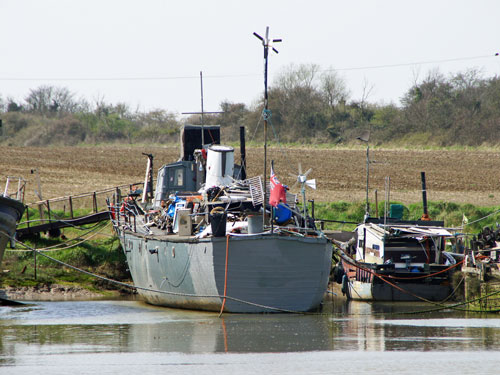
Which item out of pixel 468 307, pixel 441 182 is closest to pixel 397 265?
pixel 468 307

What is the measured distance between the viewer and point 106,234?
37.8 meters

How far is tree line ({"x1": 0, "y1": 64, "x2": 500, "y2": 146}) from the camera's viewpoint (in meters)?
76.1

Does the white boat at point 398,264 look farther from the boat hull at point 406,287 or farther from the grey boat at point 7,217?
the grey boat at point 7,217

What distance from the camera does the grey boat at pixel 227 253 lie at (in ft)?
83.3

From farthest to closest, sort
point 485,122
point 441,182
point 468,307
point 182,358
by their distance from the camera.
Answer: point 485,122, point 441,182, point 468,307, point 182,358

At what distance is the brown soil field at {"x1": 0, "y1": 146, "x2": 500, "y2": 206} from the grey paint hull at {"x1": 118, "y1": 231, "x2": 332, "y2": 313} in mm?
19150

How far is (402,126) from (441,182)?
83.5ft

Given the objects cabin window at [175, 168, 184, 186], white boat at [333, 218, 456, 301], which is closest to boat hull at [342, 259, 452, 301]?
white boat at [333, 218, 456, 301]

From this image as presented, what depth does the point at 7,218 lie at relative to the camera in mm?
27203

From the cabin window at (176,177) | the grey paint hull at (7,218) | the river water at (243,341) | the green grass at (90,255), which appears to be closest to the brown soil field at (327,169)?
the green grass at (90,255)

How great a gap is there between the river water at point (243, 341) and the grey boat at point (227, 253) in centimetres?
59

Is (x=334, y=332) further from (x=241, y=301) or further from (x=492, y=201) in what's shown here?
(x=492, y=201)

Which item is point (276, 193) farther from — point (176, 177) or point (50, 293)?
point (50, 293)

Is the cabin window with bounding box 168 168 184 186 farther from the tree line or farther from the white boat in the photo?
the tree line
